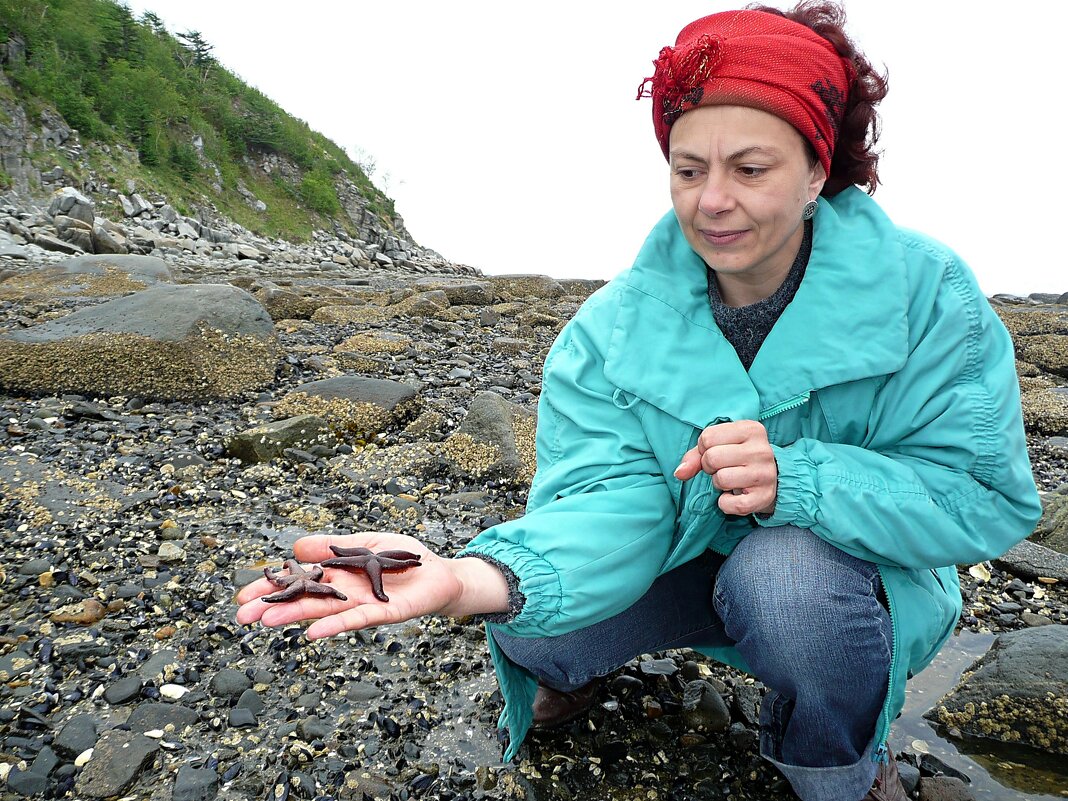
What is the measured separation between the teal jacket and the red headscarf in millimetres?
378

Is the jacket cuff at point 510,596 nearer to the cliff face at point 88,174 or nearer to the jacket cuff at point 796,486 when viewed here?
the jacket cuff at point 796,486

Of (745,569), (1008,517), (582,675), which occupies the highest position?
(1008,517)

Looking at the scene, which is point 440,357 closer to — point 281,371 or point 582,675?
point 281,371

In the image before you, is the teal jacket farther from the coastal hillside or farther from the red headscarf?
the coastal hillside

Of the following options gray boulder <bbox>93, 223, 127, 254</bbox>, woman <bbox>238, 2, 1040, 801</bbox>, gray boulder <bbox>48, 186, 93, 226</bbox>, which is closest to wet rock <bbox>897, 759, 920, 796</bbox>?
woman <bbox>238, 2, 1040, 801</bbox>

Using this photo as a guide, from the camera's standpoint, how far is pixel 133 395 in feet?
22.7

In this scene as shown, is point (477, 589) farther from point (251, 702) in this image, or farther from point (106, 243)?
point (106, 243)

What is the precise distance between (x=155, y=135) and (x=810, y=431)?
1912 inches

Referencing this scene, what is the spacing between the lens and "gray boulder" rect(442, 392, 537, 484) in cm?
568

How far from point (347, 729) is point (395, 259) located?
46.6 meters

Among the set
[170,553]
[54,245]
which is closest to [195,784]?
[170,553]

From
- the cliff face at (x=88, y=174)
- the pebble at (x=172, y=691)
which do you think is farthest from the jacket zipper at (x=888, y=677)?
the cliff face at (x=88, y=174)

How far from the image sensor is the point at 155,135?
4278 cm

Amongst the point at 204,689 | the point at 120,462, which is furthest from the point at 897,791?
the point at 120,462
